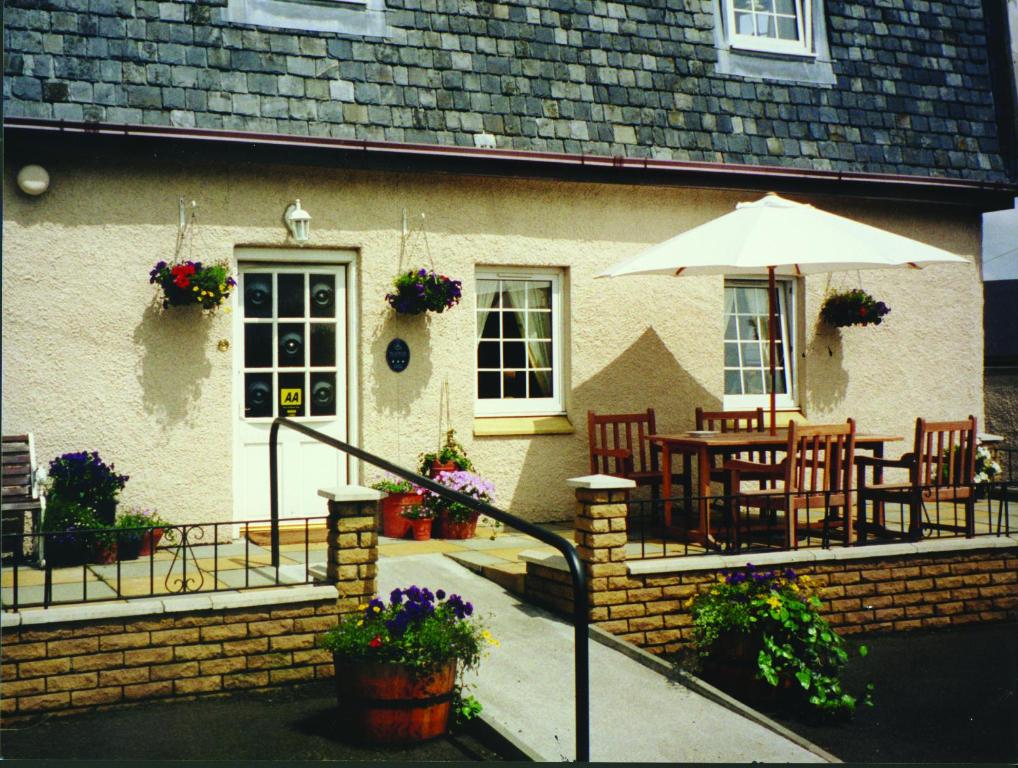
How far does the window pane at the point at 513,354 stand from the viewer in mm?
9906

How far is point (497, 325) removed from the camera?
32.4 ft

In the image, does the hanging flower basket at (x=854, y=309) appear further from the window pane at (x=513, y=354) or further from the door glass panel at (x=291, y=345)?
the door glass panel at (x=291, y=345)

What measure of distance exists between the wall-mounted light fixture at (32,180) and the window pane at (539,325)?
4.14m

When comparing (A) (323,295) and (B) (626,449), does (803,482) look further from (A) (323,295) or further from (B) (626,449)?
(A) (323,295)

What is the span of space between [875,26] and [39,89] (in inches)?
317

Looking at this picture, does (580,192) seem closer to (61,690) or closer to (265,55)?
(265,55)

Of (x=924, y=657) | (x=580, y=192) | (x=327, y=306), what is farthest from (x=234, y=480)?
(x=924, y=657)

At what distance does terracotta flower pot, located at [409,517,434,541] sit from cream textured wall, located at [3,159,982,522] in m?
0.68

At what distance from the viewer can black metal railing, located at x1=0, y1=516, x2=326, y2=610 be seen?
5887 millimetres

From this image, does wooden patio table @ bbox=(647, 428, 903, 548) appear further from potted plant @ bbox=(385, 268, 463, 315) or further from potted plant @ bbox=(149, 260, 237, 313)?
potted plant @ bbox=(149, 260, 237, 313)

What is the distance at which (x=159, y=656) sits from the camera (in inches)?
230

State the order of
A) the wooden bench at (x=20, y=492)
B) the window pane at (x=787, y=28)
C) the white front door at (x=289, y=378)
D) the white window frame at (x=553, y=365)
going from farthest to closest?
the window pane at (x=787, y=28), the white window frame at (x=553, y=365), the white front door at (x=289, y=378), the wooden bench at (x=20, y=492)

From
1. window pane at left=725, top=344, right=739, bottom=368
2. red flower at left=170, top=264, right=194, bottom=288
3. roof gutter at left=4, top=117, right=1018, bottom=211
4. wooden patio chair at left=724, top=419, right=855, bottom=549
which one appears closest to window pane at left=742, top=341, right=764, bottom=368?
window pane at left=725, top=344, right=739, bottom=368

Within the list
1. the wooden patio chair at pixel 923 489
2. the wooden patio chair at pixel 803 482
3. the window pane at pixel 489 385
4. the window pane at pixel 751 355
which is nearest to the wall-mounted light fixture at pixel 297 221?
the window pane at pixel 489 385
